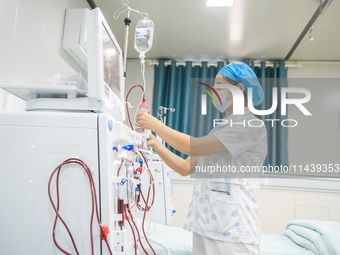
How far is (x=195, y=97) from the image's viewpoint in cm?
352

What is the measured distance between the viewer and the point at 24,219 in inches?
35.0

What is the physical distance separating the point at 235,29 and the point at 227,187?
7.14 ft

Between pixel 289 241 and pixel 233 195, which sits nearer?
pixel 233 195

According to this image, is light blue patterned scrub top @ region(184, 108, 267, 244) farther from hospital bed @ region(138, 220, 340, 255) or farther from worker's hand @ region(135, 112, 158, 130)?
hospital bed @ region(138, 220, 340, 255)

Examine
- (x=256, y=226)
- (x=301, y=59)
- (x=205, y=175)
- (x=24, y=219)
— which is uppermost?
(x=301, y=59)

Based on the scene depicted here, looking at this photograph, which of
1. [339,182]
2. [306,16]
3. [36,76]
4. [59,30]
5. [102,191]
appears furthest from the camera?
[339,182]

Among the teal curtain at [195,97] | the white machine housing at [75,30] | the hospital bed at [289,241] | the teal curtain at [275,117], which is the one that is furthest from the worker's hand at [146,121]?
the teal curtain at [275,117]

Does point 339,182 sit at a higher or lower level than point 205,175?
lower

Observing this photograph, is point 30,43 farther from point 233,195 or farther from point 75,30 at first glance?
point 233,195

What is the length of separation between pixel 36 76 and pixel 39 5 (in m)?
0.52

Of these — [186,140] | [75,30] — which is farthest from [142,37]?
[75,30]

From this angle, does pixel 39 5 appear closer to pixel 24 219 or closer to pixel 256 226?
pixel 24 219

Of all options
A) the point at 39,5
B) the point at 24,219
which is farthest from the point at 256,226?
the point at 39,5

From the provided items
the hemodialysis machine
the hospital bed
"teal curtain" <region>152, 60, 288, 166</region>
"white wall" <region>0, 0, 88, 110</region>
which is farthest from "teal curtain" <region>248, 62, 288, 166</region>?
the hemodialysis machine
